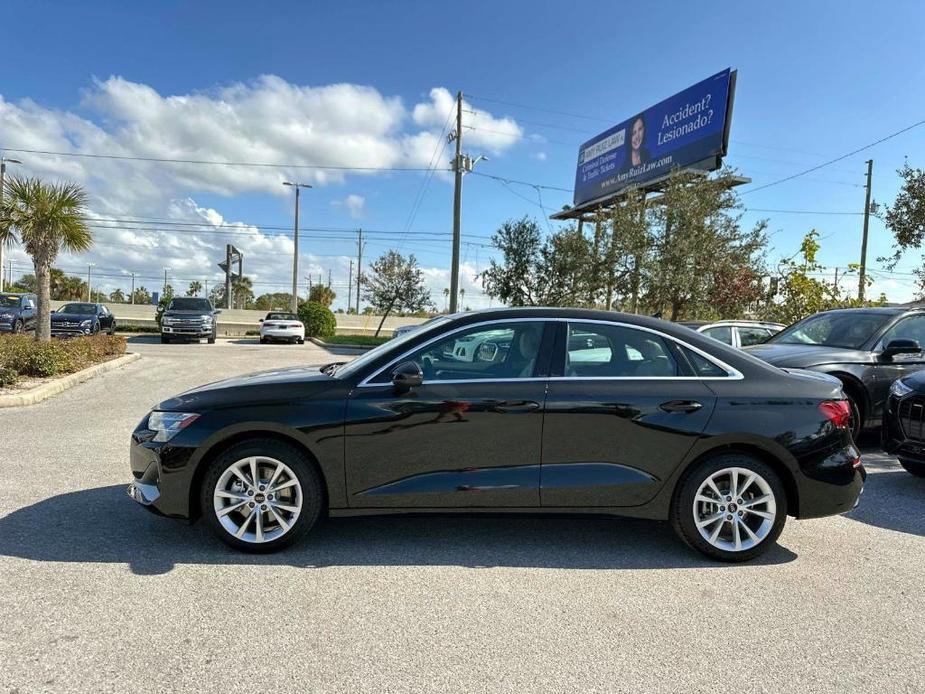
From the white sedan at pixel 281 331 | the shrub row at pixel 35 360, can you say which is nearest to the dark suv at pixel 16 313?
the white sedan at pixel 281 331

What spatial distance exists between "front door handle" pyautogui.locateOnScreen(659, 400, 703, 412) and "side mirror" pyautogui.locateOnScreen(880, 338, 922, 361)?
13.7 feet

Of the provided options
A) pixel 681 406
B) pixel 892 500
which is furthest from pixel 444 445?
pixel 892 500

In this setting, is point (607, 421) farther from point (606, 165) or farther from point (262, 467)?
point (606, 165)

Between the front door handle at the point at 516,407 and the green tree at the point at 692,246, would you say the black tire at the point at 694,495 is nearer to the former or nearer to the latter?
the front door handle at the point at 516,407

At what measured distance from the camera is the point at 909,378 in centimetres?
588

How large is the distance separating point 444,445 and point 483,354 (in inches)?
28.5

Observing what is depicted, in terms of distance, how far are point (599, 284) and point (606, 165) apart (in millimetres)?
12284

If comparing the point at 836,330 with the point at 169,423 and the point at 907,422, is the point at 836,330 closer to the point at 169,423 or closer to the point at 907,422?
the point at 907,422

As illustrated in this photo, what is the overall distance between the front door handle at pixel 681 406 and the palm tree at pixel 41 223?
574 inches

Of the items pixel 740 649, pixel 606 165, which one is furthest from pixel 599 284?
pixel 740 649

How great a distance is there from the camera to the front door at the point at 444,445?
12.6 feet

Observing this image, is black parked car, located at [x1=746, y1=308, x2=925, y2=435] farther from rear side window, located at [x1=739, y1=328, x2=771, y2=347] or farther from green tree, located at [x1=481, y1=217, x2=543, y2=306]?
green tree, located at [x1=481, y1=217, x2=543, y2=306]

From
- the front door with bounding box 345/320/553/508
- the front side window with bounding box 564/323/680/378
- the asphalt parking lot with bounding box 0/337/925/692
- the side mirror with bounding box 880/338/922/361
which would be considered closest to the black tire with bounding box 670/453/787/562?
the asphalt parking lot with bounding box 0/337/925/692

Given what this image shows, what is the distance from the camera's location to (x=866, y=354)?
7.03 meters
